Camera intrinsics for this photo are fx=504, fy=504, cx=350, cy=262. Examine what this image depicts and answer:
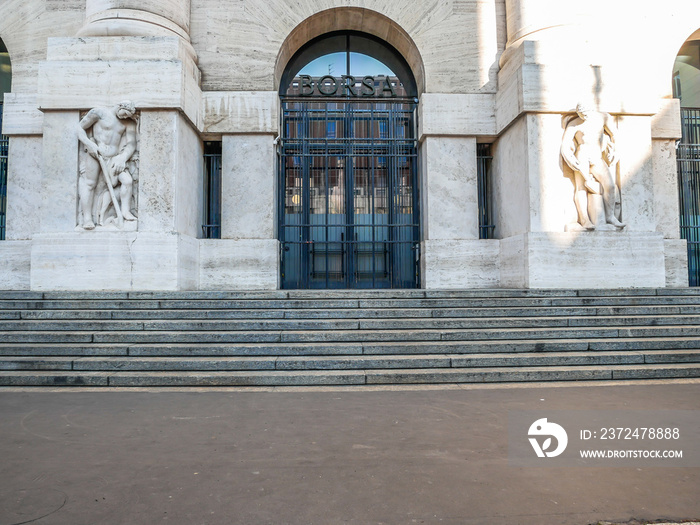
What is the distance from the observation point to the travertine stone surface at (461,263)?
10.8 m

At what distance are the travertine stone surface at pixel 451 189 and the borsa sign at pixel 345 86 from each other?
2199 millimetres

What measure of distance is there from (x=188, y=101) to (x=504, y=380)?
7931mm

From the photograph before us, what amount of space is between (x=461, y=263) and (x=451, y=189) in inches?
66.3

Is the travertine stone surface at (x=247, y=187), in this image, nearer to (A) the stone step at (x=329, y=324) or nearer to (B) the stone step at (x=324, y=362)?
(A) the stone step at (x=329, y=324)

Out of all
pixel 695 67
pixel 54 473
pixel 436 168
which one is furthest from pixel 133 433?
pixel 695 67

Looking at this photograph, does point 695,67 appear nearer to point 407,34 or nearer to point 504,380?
point 407,34

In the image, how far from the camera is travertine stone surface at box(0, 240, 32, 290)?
1027 cm

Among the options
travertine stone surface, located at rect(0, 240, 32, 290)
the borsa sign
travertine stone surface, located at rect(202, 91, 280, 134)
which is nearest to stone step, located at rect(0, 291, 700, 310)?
travertine stone surface, located at rect(0, 240, 32, 290)

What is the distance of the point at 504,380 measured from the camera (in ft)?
18.8

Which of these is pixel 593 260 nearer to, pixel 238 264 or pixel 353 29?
pixel 238 264

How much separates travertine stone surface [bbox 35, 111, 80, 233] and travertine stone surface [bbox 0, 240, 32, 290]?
4.89ft

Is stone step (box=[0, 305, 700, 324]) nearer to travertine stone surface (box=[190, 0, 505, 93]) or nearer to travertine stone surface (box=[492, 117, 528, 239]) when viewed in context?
travertine stone surface (box=[492, 117, 528, 239])

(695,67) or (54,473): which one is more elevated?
(695,67)

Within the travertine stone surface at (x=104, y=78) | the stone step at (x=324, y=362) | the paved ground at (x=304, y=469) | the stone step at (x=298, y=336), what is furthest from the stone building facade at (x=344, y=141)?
the paved ground at (x=304, y=469)
